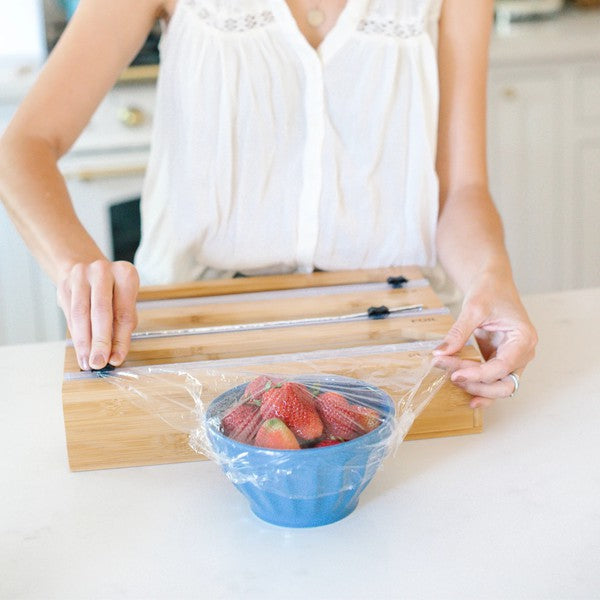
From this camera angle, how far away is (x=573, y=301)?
1239 mm

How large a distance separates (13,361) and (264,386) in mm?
457

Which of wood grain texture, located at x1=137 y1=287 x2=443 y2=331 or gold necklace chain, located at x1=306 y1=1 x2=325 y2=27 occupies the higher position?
gold necklace chain, located at x1=306 y1=1 x2=325 y2=27

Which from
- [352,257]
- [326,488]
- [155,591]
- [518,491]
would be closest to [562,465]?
[518,491]

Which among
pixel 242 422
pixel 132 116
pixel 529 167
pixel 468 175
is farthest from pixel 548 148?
pixel 242 422

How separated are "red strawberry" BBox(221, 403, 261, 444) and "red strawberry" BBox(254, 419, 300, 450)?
0.02 metres

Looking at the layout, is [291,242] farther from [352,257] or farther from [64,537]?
[64,537]

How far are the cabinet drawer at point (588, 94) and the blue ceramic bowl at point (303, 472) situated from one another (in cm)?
208

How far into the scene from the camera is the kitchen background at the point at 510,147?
7.56ft

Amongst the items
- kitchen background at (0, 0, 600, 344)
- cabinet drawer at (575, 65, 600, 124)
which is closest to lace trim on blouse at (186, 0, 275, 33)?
kitchen background at (0, 0, 600, 344)

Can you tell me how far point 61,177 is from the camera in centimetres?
113

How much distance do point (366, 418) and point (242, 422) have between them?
9 cm

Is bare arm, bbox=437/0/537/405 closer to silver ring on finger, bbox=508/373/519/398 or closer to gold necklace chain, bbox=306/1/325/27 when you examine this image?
silver ring on finger, bbox=508/373/519/398

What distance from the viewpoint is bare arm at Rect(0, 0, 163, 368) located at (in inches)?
35.4

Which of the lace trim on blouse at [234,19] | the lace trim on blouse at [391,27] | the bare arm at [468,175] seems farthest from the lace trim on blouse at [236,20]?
the bare arm at [468,175]
